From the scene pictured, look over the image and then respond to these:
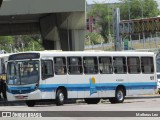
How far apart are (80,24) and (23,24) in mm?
15884

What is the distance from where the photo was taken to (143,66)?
35438 mm

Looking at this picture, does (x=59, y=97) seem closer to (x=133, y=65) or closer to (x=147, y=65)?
(x=133, y=65)

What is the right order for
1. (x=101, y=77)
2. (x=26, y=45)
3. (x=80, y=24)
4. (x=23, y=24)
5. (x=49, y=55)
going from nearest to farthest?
(x=49, y=55)
(x=101, y=77)
(x=80, y=24)
(x=23, y=24)
(x=26, y=45)

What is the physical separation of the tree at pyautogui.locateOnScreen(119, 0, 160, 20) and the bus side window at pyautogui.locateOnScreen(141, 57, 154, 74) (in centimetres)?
12184

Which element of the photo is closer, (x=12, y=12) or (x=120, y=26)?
(x=12, y=12)

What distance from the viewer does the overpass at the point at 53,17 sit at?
139 ft

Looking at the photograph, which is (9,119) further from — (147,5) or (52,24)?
(147,5)

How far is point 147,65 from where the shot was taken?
35.7 metres

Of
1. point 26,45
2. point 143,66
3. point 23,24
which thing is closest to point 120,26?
point 23,24

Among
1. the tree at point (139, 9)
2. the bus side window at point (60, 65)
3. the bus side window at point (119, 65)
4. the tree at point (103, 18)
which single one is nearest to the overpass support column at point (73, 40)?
the bus side window at point (119, 65)

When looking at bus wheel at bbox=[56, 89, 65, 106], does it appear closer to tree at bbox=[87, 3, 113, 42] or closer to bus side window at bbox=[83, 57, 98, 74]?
bus side window at bbox=[83, 57, 98, 74]

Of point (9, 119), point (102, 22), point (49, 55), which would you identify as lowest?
point (9, 119)

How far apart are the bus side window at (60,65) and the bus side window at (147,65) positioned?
5305 mm

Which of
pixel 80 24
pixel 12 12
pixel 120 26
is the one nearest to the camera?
pixel 12 12
